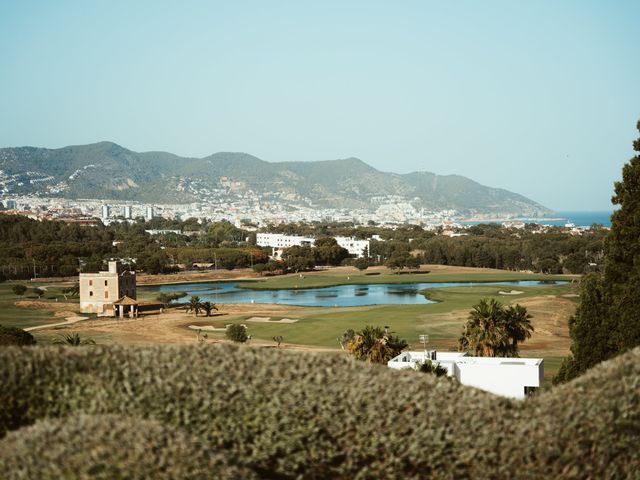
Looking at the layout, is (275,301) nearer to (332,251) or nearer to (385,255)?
(332,251)

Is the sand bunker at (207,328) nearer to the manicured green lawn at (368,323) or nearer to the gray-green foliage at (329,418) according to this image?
the manicured green lawn at (368,323)

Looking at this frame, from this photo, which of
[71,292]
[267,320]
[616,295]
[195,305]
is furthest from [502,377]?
[71,292]

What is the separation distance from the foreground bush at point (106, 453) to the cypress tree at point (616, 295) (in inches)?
409

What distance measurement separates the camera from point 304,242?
14475 cm

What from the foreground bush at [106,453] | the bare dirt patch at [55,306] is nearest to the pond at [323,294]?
the bare dirt patch at [55,306]

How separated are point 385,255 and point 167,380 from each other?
118 m

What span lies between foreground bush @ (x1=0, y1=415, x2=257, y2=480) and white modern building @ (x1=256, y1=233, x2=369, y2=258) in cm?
12375

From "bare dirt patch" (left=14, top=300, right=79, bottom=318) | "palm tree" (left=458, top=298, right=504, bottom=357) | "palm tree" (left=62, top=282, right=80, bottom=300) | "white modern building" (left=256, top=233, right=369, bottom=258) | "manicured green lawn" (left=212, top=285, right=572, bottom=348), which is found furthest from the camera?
"white modern building" (left=256, top=233, right=369, bottom=258)

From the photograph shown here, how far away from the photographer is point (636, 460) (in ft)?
24.7

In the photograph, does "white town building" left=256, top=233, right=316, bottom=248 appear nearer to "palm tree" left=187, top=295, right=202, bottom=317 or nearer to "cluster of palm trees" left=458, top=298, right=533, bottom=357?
"palm tree" left=187, top=295, right=202, bottom=317

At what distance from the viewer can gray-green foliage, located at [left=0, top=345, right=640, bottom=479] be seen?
723 centimetres

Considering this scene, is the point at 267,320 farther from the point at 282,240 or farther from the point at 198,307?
the point at 282,240

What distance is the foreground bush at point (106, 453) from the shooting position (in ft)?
20.2

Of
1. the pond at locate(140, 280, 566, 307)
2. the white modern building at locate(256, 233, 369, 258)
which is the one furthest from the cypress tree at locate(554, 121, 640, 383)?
the white modern building at locate(256, 233, 369, 258)
